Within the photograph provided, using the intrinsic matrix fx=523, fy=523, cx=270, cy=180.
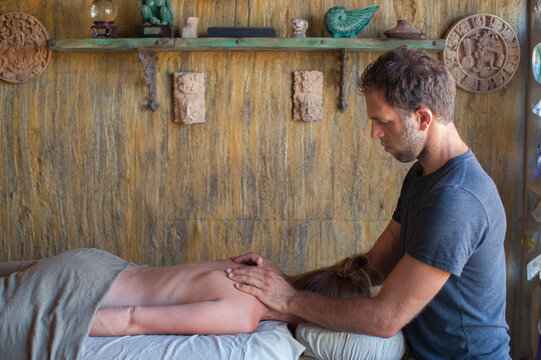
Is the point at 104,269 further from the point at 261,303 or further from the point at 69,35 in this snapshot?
the point at 69,35

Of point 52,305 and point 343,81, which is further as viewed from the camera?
point 343,81

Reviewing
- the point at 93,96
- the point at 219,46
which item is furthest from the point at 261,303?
the point at 93,96

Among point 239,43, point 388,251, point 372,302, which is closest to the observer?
point 372,302

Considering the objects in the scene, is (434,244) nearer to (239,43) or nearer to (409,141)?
(409,141)

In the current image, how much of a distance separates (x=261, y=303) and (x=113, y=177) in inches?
56.8

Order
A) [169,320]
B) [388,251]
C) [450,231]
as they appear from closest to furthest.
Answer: [450,231] → [169,320] → [388,251]

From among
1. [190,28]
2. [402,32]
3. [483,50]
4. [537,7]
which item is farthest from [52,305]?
[537,7]

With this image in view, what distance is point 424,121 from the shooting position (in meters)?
1.60

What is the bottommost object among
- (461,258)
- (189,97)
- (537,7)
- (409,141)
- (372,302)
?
(372,302)

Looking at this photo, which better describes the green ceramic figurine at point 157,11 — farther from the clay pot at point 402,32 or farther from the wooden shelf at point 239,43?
the clay pot at point 402,32

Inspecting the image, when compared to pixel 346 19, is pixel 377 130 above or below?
below

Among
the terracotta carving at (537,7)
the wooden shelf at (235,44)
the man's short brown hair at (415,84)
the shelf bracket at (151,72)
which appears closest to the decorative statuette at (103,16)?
the wooden shelf at (235,44)

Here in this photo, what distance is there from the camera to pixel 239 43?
257 cm

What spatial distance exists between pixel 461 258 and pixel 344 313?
0.39 m
